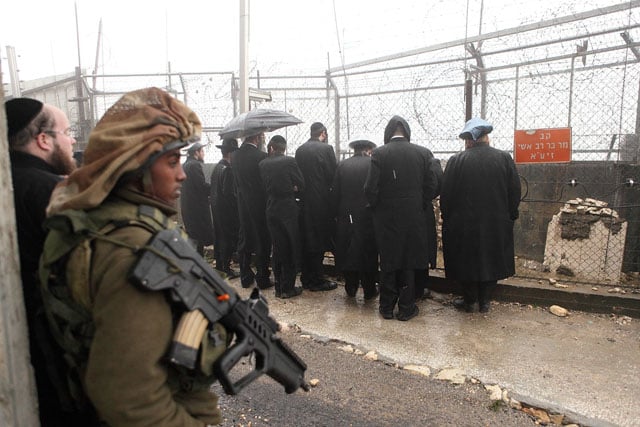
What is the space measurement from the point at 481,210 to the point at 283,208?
214 centimetres

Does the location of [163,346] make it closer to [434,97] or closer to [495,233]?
[495,233]

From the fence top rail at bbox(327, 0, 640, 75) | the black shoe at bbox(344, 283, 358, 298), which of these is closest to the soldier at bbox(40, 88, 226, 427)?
the black shoe at bbox(344, 283, 358, 298)

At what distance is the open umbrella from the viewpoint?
525cm

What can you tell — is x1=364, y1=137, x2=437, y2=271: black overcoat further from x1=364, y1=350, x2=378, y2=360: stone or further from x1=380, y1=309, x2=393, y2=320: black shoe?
x1=364, y1=350, x2=378, y2=360: stone

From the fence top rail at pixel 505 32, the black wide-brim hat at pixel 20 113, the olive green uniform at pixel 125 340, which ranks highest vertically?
the fence top rail at pixel 505 32

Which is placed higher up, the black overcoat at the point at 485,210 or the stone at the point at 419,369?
the black overcoat at the point at 485,210

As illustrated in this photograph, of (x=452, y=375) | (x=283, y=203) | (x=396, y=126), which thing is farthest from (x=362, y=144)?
(x=452, y=375)

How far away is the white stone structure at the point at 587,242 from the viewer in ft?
16.6

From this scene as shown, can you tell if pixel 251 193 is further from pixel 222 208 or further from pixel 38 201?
pixel 38 201

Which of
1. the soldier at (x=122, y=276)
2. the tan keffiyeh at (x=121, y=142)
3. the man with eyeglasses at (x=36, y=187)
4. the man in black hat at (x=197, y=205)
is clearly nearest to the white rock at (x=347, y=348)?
the soldier at (x=122, y=276)

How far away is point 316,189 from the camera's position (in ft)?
17.7

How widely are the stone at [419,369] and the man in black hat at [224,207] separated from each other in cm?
342

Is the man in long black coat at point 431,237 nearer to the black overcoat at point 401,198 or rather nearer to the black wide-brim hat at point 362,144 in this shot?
the black overcoat at point 401,198

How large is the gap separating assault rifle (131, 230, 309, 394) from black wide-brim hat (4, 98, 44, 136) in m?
0.94
